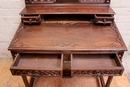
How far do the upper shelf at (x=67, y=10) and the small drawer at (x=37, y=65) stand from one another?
1.13ft

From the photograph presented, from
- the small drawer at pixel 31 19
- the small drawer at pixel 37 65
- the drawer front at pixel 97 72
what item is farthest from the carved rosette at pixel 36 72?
the small drawer at pixel 31 19

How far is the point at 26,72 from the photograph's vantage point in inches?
29.9

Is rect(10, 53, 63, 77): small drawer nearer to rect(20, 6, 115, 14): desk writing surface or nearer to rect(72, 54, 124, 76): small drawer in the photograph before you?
rect(72, 54, 124, 76): small drawer

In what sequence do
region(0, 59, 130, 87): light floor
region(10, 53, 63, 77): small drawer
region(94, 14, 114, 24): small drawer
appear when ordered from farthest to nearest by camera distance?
region(0, 59, 130, 87): light floor < region(94, 14, 114, 24): small drawer < region(10, 53, 63, 77): small drawer

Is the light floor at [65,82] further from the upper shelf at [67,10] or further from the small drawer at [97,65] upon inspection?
the upper shelf at [67,10]

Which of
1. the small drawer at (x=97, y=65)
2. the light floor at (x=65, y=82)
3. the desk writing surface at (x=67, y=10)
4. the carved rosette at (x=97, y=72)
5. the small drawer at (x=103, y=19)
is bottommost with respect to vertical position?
the light floor at (x=65, y=82)

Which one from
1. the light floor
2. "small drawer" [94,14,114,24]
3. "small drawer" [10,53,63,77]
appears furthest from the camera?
the light floor

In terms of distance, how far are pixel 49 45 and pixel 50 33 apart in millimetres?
130

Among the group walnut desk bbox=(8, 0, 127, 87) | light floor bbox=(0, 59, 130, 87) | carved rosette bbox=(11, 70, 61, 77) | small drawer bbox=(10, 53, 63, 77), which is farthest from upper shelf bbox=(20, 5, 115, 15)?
light floor bbox=(0, 59, 130, 87)

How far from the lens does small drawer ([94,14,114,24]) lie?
943 millimetres

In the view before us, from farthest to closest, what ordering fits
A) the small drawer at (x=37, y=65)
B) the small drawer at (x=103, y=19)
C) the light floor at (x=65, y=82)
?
1. the light floor at (x=65, y=82)
2. the small drawer at (x=103, y=19)
3. the small drawer at (x=37, y=65)

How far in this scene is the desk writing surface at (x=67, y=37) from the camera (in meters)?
0.79

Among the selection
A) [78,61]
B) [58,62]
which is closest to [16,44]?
[58,62]

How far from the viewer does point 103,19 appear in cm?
95
